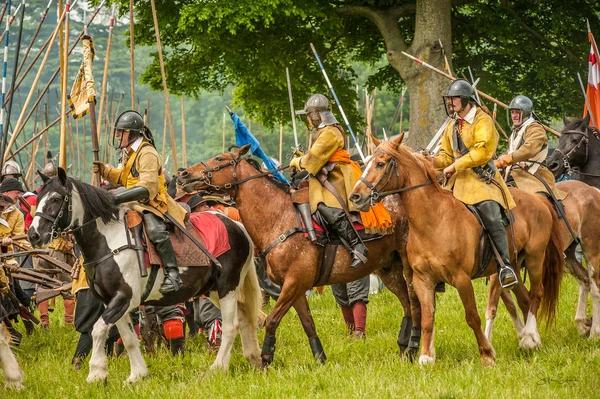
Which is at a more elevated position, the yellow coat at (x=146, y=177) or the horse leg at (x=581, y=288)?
the yellow coat at (x=146, y=177)

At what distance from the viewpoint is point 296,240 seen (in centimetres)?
949

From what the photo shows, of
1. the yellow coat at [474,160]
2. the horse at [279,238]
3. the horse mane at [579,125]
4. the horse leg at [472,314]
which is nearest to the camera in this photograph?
the horse leg at [472,314]

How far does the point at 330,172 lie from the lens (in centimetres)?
969

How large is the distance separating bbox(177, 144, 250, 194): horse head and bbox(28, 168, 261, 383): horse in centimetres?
71

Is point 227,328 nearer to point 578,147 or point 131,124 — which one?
point 131,124

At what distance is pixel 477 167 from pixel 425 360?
2.01 meters

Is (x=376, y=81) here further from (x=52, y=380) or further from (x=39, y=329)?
(x=52, y=380)

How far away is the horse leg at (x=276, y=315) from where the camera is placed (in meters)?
9.27

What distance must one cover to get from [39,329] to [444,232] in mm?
7045

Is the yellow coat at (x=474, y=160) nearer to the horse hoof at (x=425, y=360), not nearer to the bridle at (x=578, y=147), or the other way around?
the horse hoof at (x=425, y=360)

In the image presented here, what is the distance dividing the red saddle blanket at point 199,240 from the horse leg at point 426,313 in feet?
6.51

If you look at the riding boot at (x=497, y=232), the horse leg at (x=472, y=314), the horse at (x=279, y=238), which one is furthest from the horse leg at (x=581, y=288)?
the horse leg at (x=472, y=314)

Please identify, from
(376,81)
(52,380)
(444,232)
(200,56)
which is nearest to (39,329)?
(52,380)

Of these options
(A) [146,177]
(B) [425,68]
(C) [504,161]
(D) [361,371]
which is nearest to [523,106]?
(C) [504,161]
